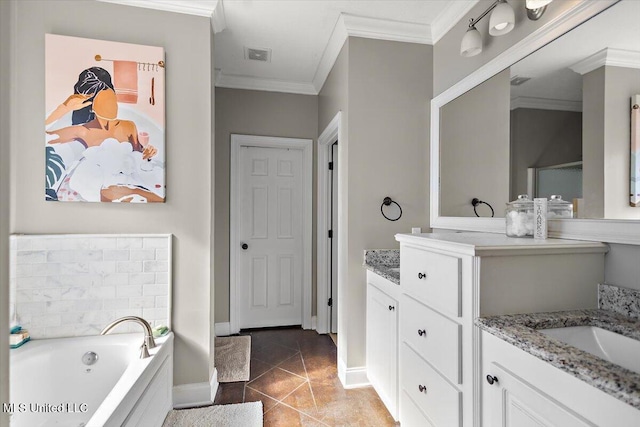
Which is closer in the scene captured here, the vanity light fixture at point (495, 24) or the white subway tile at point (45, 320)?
the vanity light fixture at point (495, 24)

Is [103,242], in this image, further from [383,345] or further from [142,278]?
[383,345]

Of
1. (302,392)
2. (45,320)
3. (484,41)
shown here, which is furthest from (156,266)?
(484,41)

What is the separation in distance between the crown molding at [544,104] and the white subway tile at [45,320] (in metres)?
2.86

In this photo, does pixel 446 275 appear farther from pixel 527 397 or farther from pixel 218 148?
pixel 218 148

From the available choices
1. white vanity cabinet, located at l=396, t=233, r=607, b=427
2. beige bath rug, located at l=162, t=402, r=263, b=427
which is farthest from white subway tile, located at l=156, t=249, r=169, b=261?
white vanity cabinet, located at l=396, t=233, r=607, b=427

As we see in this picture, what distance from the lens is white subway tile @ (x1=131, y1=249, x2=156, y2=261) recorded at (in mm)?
1981

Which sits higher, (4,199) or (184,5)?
(184,5)

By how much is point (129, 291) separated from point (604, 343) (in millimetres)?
2334

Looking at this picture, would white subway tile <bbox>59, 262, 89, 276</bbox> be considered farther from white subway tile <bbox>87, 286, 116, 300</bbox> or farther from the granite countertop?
the granite countertop

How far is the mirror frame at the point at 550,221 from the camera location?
4.00 ft

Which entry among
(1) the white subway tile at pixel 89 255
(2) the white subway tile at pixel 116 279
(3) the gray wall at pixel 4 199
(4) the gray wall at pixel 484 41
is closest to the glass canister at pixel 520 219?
(4) the gray wall at pixel 484 41

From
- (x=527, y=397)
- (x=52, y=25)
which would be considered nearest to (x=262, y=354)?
(x=527, y=397)

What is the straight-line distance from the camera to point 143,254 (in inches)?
78.5

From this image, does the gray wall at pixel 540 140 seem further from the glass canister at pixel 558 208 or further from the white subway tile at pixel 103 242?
the white subway tile at pixel 103 242
